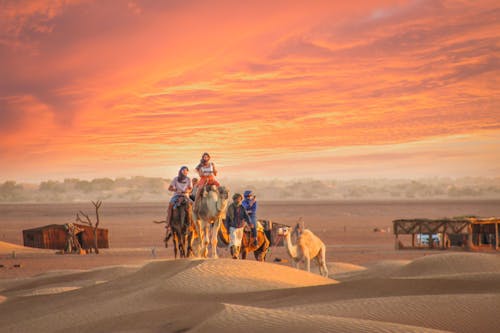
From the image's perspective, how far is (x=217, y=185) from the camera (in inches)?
683

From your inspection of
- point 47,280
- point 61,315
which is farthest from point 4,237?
point 61,315

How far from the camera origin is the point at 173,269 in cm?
1758

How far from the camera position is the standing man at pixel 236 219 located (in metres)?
18.0

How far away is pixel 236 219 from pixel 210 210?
1.24 meters

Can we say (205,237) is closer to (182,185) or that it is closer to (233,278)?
(182,185)

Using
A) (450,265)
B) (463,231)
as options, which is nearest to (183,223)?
(450,265)

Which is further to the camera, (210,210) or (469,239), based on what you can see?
(469,239)

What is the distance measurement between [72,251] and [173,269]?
2564cm

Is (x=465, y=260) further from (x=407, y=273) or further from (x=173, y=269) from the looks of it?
(x=173, y=269)

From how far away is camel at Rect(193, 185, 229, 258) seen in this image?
16.9 meters

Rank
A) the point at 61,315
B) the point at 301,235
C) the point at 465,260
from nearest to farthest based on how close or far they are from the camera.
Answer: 1. the point at 61,315
2. the point at 301,235
3. the point at 465,260

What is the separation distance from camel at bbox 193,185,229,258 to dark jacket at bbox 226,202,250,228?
50cm

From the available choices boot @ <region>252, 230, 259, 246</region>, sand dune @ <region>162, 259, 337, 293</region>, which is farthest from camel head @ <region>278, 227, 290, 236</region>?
sand dune @ <region>162, 259, 337, 293</region>

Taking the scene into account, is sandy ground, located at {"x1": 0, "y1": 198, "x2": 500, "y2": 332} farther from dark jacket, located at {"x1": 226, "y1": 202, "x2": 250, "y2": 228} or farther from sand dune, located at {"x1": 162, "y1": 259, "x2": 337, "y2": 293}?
dark jacket, located at {"x1": 226, "y1": 202, "x2": 250, "y2": 228}
